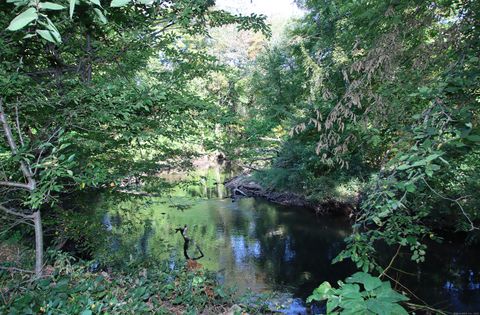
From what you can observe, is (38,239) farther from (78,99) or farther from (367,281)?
(367,281)

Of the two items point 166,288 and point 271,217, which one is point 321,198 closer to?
point 271,217

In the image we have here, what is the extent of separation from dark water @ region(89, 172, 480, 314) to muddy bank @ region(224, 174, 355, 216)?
493mm

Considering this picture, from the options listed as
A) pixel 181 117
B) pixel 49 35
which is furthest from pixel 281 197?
pixel 49 35

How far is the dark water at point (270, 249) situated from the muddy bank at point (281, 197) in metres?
0.49

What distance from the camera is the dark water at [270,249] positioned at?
6.95 metres

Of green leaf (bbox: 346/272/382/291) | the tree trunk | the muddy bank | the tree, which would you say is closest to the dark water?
the muddy bank

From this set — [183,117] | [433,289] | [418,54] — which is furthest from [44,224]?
[433,289]

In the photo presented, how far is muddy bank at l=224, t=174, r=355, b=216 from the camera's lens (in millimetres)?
13500

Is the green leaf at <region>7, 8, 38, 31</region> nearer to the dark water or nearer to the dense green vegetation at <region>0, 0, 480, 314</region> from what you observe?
the dense green vegetation at <region>0, 0, 480, 314</region>

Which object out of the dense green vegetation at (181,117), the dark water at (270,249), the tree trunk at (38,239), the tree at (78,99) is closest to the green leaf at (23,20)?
the dense green vegetation at (181,117)

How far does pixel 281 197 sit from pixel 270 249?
248 inches

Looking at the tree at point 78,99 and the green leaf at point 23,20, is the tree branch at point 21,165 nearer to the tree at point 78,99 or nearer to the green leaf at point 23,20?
the tree at point 78,99

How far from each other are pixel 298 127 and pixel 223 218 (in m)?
10.8

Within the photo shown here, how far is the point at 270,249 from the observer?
1039 cm
